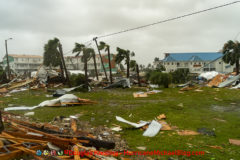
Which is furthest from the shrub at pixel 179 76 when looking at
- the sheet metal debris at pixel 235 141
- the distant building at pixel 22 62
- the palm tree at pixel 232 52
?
the distant building at pixel 22 62

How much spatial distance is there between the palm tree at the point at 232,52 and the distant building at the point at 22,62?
208 ft

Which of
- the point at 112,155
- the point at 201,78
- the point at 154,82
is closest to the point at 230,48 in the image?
the point at 201,78

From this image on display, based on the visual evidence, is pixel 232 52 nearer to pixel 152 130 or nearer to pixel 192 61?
pixel 192 61

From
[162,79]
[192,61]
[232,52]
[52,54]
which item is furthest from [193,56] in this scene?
[52,54]

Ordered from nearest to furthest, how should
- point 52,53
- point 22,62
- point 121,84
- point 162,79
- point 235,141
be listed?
point 235,141
point 162,79
point 121,84
point 52,53
point 22,62

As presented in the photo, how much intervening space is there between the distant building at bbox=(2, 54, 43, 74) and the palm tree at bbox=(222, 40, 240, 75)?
63.3 meters

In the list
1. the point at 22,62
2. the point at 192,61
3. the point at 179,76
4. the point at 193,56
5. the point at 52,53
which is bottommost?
the point at 179,76

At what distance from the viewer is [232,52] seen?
25094 millimetres

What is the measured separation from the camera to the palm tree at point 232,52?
2445 centimetres

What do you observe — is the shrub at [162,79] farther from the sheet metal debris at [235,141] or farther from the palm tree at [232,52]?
the sheet metal debris at [235,141]

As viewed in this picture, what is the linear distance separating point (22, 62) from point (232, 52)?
234 ft

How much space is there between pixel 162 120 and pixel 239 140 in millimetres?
2598

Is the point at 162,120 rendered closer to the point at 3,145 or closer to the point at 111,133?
the point at 111,133

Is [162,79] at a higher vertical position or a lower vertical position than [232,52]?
lower
